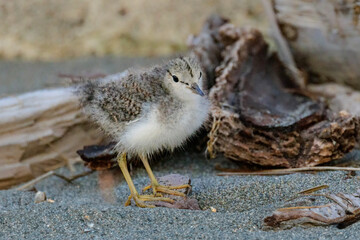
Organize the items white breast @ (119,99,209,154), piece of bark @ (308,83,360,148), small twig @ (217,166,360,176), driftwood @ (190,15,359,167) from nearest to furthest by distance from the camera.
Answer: white breast @ (119,99,209,154) < small twig @ (217,166,360,176) < driftwood @ (190,15,359,167) < piece of bark @ (308,83,360,148)

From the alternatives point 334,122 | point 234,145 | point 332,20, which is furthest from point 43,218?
point 332,20

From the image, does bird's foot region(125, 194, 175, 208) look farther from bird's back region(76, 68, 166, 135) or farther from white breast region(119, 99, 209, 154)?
bird's back region(76, 68, 166, 135)

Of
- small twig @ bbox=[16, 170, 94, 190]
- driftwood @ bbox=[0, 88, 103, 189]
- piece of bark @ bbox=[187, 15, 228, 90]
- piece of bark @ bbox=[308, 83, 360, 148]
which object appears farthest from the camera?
piece of bark @ bbox=[308, 83, 360, 148]

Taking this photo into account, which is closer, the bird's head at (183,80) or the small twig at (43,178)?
the bird's head at (183,80)

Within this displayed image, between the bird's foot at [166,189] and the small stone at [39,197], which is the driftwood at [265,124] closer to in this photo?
the bird's foot at [166,189]

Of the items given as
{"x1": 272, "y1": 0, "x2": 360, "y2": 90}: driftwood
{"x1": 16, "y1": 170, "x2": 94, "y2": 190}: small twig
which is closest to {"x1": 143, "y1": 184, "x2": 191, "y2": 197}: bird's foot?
{"x1": 16, "y1": 170, "x2": 94, "y2": 190}: small twig

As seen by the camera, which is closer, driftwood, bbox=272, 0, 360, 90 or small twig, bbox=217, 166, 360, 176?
small twig, bbox=217, 166, 360, 176

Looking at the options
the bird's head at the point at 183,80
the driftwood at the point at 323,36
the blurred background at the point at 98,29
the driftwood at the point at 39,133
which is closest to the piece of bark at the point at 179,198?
the bird's head at the point at 183,80
